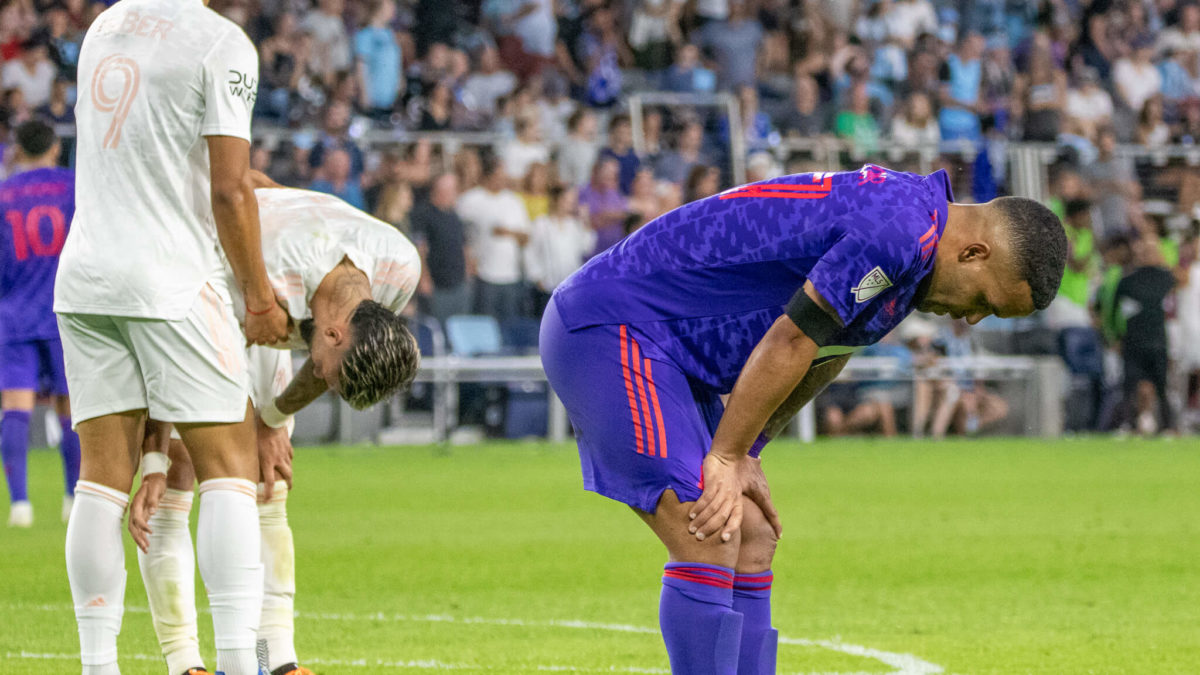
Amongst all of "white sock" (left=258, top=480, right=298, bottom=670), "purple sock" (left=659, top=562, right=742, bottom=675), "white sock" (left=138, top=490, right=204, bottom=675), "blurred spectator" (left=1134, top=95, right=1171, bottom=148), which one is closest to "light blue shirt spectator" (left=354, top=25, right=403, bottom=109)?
"blurred spectator" (left=1134, top=95, right=1171, bottom=148)

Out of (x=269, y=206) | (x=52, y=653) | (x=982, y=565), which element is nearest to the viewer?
(x=269, y=206)

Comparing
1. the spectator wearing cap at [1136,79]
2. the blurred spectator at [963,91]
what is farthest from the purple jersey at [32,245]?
the spectator wearing cap at [1136,79]

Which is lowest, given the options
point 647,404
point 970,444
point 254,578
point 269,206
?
point 970,444

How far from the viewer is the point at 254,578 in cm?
484

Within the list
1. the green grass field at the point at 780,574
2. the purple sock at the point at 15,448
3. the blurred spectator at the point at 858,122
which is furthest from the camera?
the blurred spectator at the point at 858,122

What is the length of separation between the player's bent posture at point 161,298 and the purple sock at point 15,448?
20.7ft

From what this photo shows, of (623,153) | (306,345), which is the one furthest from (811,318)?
(623,153)

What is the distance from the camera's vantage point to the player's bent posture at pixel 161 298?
475 centimetres

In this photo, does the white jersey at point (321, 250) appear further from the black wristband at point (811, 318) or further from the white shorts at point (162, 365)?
the black wristband at point (811, 318)

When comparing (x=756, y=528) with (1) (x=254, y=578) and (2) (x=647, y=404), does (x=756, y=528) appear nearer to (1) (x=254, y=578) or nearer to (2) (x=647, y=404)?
(2) (x=647, y=404)

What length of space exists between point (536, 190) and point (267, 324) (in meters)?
13.7

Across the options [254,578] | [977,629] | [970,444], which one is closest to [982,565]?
[977,629]

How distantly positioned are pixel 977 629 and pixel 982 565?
2126mm

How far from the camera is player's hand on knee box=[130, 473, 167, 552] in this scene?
16.6 ft
